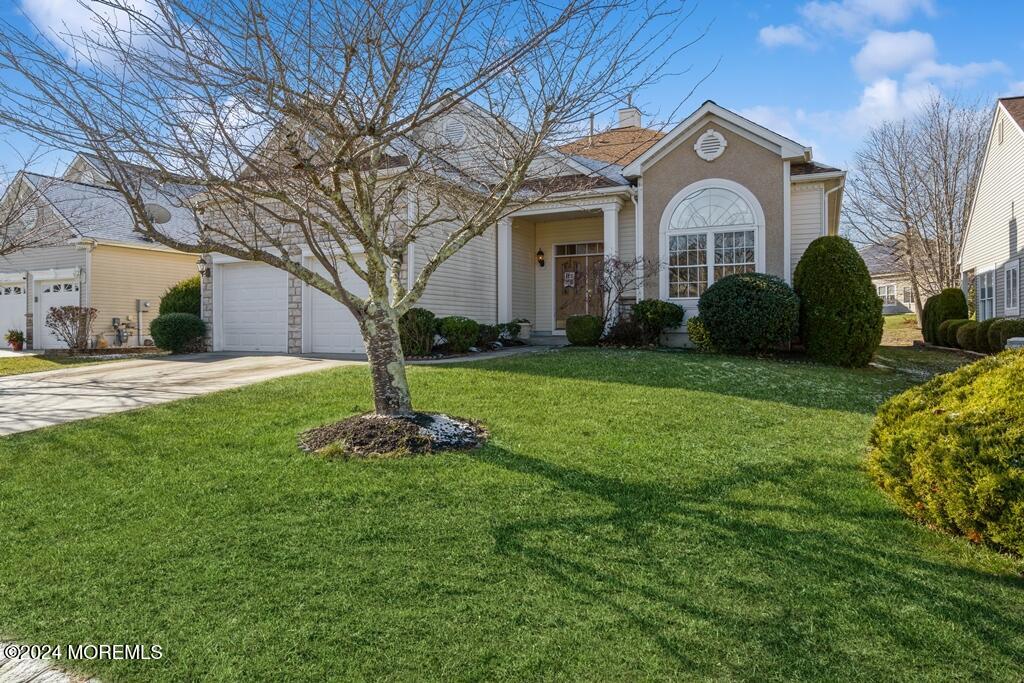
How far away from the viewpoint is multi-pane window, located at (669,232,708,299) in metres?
12.8

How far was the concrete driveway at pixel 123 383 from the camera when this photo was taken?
23.2 feet

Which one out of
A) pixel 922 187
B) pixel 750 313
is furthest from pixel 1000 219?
pixel 750 313

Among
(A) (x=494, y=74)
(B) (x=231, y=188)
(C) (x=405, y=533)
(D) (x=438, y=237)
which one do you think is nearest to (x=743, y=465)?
(C) (x=405, y=533)

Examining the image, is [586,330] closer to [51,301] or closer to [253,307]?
[253,307]

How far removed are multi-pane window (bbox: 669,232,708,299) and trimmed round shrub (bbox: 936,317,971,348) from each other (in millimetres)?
9320

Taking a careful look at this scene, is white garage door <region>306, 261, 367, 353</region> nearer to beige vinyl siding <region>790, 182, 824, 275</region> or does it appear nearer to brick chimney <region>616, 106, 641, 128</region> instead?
brick chimney <region>616, 106, 641, 128</region>

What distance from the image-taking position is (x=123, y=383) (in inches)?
365

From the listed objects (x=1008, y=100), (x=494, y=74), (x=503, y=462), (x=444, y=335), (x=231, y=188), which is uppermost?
(x=1008, y=100)

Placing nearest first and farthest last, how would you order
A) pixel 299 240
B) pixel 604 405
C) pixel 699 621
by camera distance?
pixel 699 621 → pixel 604 405 → pixel 299 240

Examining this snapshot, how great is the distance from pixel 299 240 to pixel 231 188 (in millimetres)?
8618

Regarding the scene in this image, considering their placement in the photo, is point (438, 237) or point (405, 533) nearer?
point (405, 533)

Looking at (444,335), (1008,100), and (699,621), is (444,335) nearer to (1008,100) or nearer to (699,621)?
(699,621)

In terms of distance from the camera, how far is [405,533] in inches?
148

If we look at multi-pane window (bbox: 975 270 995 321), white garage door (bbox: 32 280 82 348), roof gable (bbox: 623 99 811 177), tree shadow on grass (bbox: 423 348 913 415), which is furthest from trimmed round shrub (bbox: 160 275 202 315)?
multi-pane window (bbox: 975 270 995 321)
